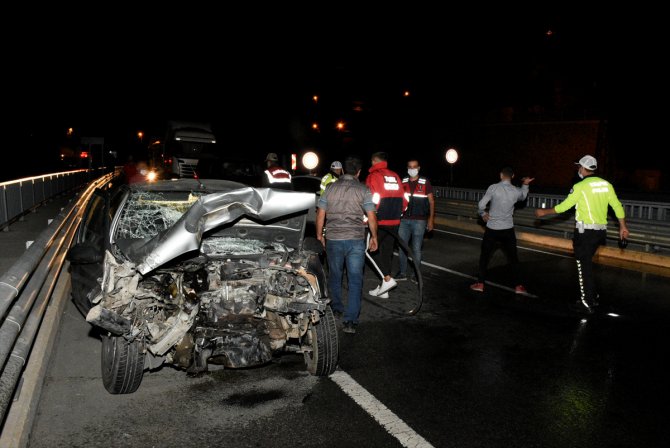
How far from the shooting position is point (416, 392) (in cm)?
481

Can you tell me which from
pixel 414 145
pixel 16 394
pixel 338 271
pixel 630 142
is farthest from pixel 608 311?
pixel 414 145

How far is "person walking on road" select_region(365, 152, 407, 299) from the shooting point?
8102mm

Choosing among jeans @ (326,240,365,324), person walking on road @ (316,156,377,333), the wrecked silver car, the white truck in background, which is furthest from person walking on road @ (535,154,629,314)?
the white truck in background

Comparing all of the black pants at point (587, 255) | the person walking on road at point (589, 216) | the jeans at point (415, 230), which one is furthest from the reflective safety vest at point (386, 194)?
the black pants at point (587, 255)

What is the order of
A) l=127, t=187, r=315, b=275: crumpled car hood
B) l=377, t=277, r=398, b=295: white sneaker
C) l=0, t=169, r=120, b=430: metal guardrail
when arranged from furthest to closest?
l=377, t=277, r=398, b=295: white sneaker
l=127, t=187, r=315, b=275: crumpled car hood
l=0, t=169, r=120, b=430: metal guardrail

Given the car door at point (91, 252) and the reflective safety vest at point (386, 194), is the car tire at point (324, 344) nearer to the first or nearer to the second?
the car door at point (91, 252)

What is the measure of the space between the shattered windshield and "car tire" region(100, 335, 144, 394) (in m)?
1.04

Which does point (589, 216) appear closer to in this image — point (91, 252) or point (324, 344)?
point (324, 344)

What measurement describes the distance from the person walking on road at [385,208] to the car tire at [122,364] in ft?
13.8

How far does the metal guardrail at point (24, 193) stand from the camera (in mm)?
11461

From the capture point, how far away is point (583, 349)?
602 centimetres

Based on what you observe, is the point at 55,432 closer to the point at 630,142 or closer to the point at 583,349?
the point at 583,349

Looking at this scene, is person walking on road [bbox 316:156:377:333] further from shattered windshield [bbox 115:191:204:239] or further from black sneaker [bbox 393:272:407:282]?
black sneaker [bbox 393:272:407:282]

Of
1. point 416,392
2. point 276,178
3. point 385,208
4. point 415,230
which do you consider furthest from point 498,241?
point 276,178
